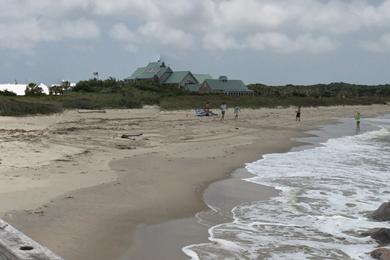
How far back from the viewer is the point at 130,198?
34.0 feet

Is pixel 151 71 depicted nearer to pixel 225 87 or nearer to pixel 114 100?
pixel 225 87

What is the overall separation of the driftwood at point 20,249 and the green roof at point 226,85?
8500 centimetres

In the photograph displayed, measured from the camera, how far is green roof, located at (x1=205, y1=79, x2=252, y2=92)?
8831 cm

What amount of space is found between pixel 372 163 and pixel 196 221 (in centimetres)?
1121

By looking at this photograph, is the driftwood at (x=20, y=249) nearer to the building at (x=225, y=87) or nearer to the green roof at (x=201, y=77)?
the building at (x=225, y=87)

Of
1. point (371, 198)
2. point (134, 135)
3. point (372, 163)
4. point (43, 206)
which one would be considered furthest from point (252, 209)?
point (134, 135)

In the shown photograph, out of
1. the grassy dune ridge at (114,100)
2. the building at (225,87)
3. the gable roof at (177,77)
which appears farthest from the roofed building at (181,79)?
the grassy dune ridge at (114,100)

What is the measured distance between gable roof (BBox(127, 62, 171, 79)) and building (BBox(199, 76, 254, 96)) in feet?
28.8

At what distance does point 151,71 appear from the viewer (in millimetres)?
92250

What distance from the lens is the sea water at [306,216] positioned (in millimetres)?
7176

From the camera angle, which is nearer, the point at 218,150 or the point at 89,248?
the point at 89,248

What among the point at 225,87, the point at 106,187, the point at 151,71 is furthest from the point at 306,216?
the point at 151,71

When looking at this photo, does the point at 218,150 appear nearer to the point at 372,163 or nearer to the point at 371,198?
the point at 372,163

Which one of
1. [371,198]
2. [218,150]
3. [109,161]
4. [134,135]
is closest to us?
[371,198]
